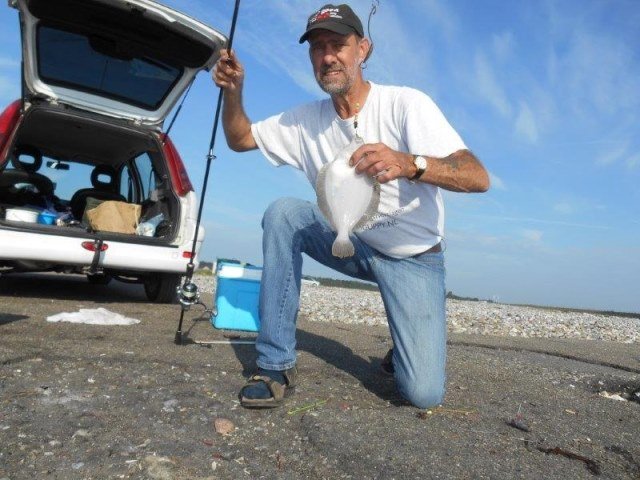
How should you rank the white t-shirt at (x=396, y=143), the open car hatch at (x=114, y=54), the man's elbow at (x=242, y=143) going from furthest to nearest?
the open car hatch at (x=114, y=54)
the man's elbow at (x=242, y=143)
the white t-shirt at (x=396, y=143)

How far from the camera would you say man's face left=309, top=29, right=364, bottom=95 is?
9.87 ft

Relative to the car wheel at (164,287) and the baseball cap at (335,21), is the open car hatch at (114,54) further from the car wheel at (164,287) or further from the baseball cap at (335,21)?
the baseball cap at (335,21)

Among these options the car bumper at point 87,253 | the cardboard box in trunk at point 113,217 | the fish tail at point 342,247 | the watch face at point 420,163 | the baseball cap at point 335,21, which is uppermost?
the baseball cap at point 335,21

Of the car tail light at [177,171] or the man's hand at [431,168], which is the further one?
the car tail light at [177,171]

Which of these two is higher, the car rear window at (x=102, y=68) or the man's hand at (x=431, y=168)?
the car rear window at (x=102, y=68)

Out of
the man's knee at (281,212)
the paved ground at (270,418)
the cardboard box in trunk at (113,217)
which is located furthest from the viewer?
the cardboard box in trunk at (113,217)

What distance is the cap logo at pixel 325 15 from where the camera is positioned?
9.74ft

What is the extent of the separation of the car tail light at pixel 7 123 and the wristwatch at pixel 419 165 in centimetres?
399

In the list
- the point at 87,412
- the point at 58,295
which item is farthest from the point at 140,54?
the point at 87,412

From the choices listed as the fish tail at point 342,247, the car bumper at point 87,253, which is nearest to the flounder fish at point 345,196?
the fish tail at point 342,247

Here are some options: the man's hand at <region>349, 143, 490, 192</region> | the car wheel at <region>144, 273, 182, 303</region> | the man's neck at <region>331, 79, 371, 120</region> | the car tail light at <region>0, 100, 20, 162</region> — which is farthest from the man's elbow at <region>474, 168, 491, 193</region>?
the car tail light at <region>0, 100, 20, 162</region>

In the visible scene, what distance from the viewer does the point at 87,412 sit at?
7.28 feet

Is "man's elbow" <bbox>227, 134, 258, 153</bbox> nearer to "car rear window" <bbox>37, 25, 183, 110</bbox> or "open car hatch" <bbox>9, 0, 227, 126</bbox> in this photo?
"open car hatch" <bbox>9, 0, 227, 126</bbox>

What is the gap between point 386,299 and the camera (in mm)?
3027
